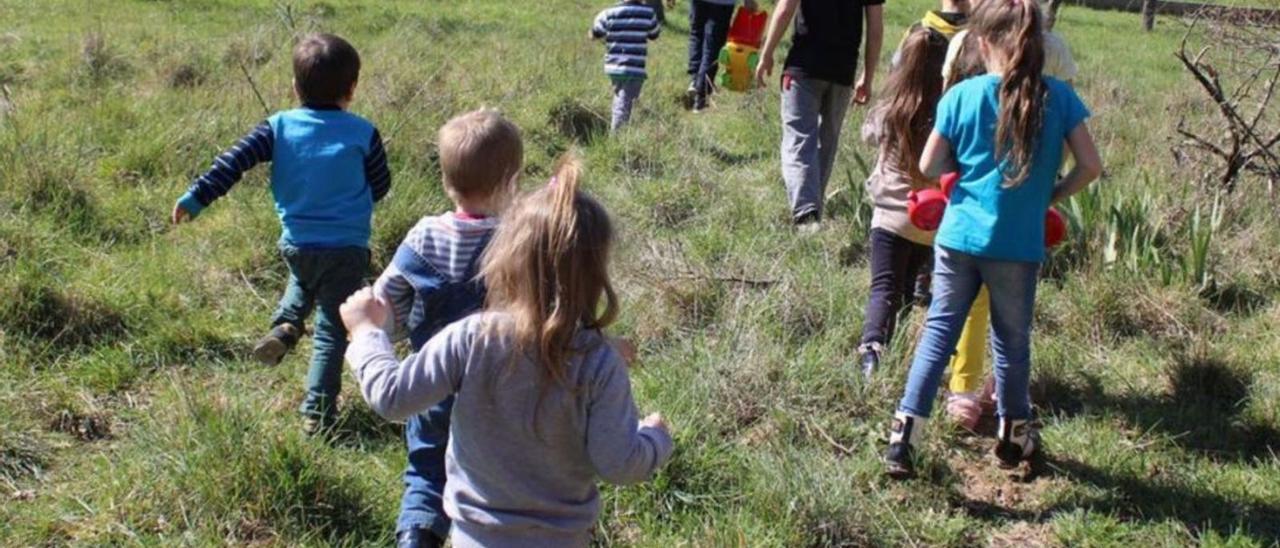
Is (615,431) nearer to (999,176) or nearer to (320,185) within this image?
(999,176)

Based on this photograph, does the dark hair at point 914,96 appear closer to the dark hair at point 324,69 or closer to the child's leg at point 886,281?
the child's leg at point 886,281

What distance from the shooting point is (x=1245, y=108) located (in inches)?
364

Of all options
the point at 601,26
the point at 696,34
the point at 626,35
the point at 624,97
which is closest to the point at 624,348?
the point at 624,97

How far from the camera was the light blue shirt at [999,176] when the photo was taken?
138 inches

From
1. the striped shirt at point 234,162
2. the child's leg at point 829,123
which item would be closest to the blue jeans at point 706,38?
the child's leg at point 829,123

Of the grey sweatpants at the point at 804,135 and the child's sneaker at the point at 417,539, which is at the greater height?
the grey sweatpants at the point at 804,135

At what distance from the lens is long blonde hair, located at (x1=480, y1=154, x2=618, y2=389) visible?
2.25 metres

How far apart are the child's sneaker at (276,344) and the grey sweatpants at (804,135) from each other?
8.78 ft

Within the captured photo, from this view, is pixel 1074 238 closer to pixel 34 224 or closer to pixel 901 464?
pixel 901 464

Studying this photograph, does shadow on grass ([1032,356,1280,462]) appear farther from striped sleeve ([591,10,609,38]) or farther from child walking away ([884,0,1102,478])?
striped sleeve ([591,10,609,38])

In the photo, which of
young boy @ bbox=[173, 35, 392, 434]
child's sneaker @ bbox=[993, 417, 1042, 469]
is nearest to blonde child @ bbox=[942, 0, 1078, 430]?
child's sneaker @ bbox=[993, 417, 1042, 469]

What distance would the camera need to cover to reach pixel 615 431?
236 cm

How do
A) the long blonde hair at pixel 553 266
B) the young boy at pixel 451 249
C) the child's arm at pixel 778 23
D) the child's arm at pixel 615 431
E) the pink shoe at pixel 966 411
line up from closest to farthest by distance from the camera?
the long blonde hair at pixel 553 266
the child's arm at pixel 615 431
the young boy at pixel 451 249
the pink shoe at pixel 966 411
the child's arm at pixel 778 23

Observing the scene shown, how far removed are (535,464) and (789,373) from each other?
1.86 metres
